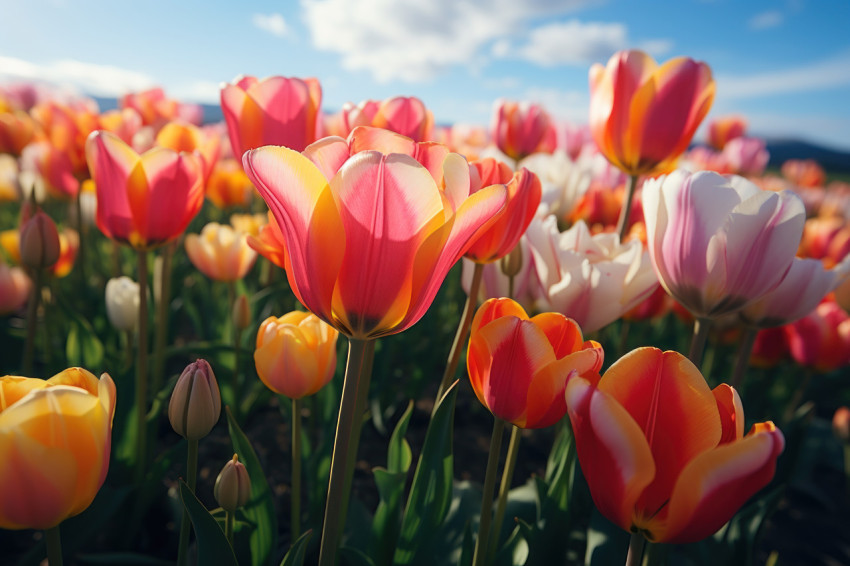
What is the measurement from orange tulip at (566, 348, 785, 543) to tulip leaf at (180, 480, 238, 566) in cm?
53

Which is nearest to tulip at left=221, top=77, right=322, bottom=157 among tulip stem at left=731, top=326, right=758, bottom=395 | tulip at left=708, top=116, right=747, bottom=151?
tulip stem at left=731, top=326, right=758, bottom=395

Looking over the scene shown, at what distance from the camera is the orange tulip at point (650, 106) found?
127 cm

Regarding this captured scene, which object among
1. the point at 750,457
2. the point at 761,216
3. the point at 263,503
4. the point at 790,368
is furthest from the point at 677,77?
the point at 790,368

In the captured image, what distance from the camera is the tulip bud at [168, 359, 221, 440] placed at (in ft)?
2.41

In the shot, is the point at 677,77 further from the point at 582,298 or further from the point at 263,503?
the point at 263,503

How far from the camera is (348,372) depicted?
673 mm

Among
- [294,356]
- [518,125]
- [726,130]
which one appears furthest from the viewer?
[726,130]

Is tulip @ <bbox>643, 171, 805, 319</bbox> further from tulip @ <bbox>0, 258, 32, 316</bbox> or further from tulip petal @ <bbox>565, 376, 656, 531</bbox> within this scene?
tulip @ <bbox>0, 258, 32, 316</bbox>

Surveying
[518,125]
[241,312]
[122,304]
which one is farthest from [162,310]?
[518,125]

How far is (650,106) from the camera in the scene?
4.24 feet

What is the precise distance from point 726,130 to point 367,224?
622 cm

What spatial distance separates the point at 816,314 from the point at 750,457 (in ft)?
5.07

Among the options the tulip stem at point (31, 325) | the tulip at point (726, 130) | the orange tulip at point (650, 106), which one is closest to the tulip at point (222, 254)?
the tulip stem at point (31, 325)

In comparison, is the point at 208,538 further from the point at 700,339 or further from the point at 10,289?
the point at 10,289
